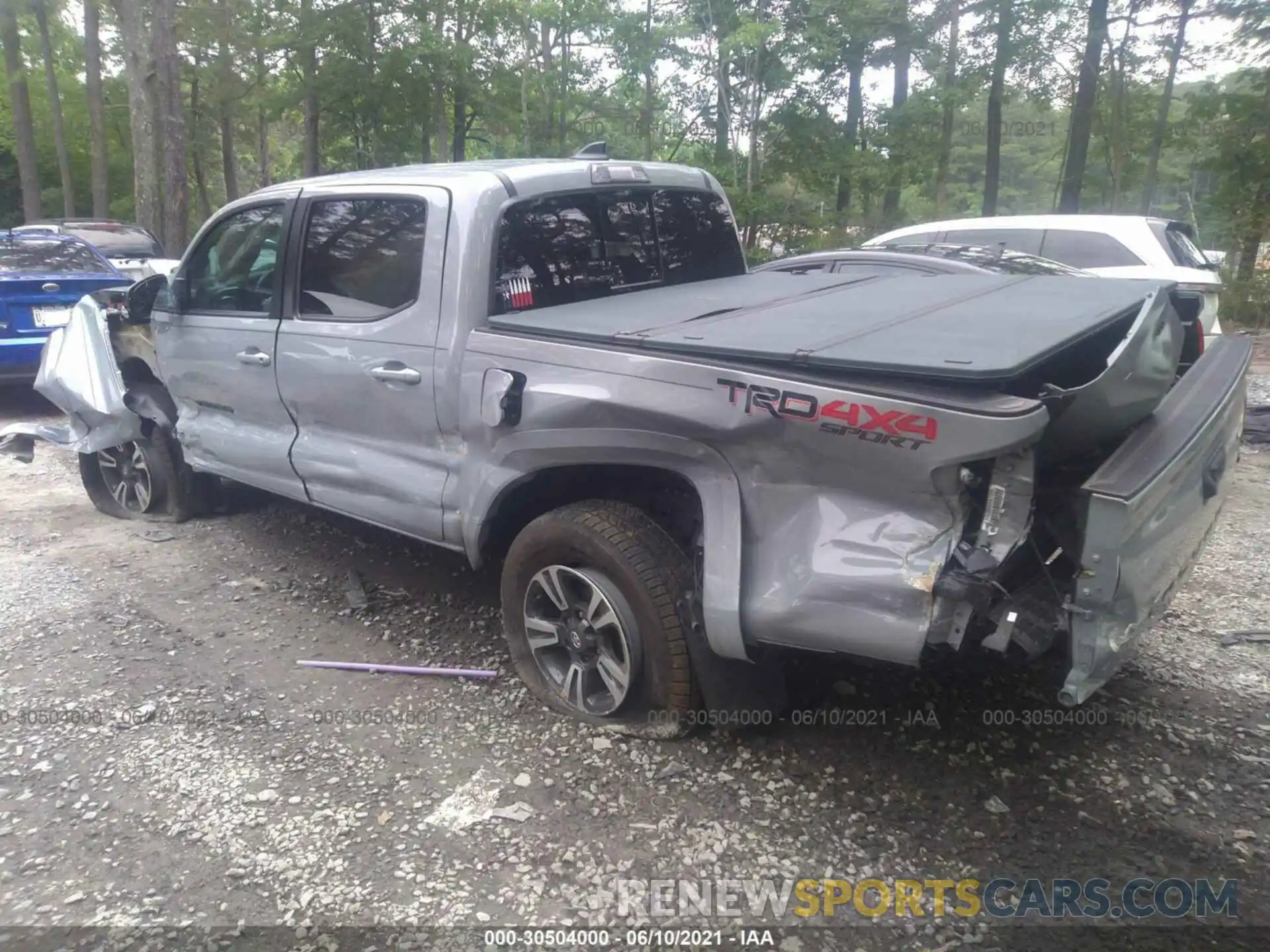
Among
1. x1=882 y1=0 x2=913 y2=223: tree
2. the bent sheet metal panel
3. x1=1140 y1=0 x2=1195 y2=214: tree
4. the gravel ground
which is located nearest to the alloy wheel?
the gravel ground

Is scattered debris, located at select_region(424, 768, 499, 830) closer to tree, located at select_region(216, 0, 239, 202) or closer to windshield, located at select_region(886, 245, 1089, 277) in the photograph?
windshield, located at select_region(886, 245, 1089, 277)

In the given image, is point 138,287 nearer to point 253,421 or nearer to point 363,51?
point 253,421

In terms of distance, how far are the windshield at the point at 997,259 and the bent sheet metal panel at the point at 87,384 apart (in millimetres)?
5808

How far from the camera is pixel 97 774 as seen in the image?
307 centimetres

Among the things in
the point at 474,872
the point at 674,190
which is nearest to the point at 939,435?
the point at 474,872

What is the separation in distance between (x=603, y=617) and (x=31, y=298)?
23.7 ft

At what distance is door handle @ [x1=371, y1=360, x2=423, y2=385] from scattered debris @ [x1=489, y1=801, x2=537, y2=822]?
158 centimetres

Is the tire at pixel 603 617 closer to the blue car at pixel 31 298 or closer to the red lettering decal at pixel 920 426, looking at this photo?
the red lettering decal at pixel 920 426

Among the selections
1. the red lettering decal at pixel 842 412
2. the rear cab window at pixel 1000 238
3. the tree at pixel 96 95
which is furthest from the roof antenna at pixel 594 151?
the tree at pixel 96 95

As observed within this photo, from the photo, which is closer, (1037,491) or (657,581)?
(1037,491)

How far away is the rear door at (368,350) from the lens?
348 centimetres

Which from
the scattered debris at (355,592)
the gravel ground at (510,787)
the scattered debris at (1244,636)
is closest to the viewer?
the gravel ground at (510,787)

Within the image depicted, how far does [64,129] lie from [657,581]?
31.8 metres

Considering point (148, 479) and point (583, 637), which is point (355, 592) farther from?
point (148, 479)
